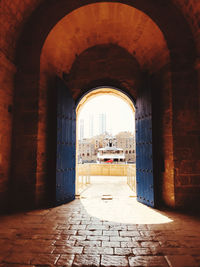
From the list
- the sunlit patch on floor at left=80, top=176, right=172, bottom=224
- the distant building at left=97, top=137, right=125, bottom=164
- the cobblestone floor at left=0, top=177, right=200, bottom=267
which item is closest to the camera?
the cobblestone floor at left=0, top=177, right=200, bottom=267

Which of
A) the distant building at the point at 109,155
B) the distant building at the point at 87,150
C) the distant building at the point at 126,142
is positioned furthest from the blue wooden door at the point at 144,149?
the distant building at the point at 87,150

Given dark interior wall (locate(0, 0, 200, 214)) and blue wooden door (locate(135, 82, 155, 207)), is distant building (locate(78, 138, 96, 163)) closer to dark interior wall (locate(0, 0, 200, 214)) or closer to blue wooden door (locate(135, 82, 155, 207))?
blue wooden door (locate(135, 82, 155, 207))

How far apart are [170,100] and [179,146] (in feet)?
4.35

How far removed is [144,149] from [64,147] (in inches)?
100

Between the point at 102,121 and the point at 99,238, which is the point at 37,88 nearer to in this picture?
the point at 99,238

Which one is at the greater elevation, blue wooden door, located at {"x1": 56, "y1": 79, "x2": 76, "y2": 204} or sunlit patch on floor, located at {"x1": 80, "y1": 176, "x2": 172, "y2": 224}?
blue wooden door, located at {"x1": 56, "y1": 79, "x2": 76, "y2": 204}

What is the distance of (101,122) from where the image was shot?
377 ft

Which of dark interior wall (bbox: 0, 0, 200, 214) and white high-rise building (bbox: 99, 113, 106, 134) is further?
white high-rise building (bbox: 99, 113, 106, 134)

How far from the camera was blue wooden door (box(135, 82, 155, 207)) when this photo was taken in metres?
4.81

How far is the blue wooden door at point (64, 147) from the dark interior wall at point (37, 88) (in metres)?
0.53

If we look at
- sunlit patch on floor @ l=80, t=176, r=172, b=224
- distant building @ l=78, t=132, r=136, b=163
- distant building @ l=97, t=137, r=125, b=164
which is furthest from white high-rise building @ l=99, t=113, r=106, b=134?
sunlit patch on floor @ l=80, t=176, r=172, b=224

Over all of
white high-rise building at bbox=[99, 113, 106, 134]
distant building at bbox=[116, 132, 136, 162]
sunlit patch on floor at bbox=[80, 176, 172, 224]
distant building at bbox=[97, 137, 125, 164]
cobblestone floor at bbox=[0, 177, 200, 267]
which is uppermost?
white high-rise building at bbox=[99, 113, 106, 134]

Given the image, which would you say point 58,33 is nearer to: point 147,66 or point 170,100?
point 147,66

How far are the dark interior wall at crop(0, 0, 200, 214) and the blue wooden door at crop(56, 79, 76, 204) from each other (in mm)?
525
